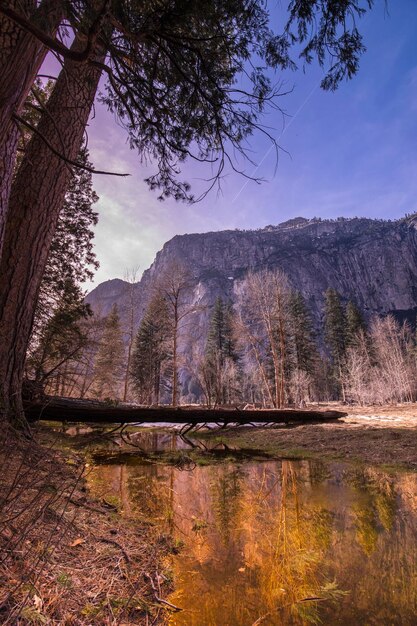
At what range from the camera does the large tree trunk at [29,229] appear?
11.6 ft

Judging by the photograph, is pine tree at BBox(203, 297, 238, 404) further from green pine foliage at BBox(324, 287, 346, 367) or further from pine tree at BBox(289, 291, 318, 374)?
green pine foliage at BBox(324, 287, 346, 367)

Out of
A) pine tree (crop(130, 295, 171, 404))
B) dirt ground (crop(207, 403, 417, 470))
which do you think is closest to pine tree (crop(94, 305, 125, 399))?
pine tree (crop(130, 295, 171, 404))

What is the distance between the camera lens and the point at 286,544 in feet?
6.76

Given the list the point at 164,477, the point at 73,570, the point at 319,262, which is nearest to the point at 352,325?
the point at 164,477

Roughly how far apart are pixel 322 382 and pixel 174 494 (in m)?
53.7

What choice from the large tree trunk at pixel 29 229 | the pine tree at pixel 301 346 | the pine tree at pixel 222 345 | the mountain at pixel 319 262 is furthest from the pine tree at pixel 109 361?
the mountain at pixel 319 262

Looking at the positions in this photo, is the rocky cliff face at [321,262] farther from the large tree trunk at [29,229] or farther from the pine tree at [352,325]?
the large tree trunk at [29,229]

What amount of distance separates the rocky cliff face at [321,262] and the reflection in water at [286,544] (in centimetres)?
9590

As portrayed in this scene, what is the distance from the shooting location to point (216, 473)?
4305 mm

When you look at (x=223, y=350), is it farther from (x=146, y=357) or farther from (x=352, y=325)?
(x=352, y=325)

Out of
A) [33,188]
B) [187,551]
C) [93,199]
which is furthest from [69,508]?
[93,199]

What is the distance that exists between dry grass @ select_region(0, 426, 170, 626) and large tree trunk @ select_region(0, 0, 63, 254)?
79.7 inches

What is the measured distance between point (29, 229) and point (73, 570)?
3.56 meters

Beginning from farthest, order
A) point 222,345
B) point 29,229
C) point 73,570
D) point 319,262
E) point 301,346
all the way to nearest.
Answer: point 319,262, point 222,345, point 301,346, point 29,229, point 73,570
